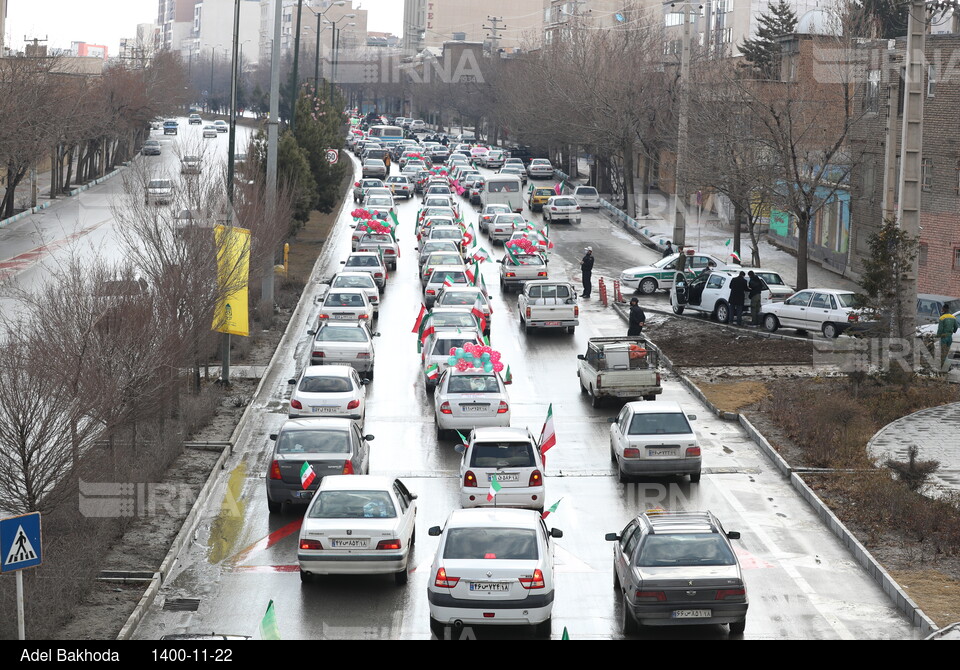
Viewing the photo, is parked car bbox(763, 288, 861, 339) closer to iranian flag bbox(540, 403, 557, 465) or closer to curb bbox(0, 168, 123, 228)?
iranian flag bbox(540, 403, 557, 465)

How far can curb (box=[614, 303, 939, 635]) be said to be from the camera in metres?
15.5

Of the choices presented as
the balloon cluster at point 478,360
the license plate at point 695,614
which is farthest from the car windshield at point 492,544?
the balloon cluster at point 478,360

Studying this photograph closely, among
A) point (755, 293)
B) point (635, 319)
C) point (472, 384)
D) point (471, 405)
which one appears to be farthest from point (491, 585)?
point (755, 293)

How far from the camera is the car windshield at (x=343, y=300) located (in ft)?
118

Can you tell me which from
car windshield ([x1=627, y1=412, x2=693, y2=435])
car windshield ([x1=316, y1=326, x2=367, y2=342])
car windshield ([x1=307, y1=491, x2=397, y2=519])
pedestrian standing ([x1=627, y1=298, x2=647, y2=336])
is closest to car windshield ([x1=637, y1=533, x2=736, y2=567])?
car windshield ([x1=307, y1=491, x2=397, y2=519])

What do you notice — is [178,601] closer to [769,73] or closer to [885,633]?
[885,633]

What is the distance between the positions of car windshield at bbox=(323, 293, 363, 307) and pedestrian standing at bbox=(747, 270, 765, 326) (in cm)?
1121

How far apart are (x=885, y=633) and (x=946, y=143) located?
3107 centimetres

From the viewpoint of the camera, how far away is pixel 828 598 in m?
16.4

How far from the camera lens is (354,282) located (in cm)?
3944

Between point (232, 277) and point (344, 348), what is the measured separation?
4.25 metres

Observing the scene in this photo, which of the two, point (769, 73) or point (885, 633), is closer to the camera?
point (885, 633)

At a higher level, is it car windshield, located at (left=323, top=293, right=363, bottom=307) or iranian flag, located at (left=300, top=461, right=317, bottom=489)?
car windshield, located at (left=323, top=293, right=363, bottom=307)

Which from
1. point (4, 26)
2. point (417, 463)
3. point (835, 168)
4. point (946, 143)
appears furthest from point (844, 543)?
point (4, 26)
